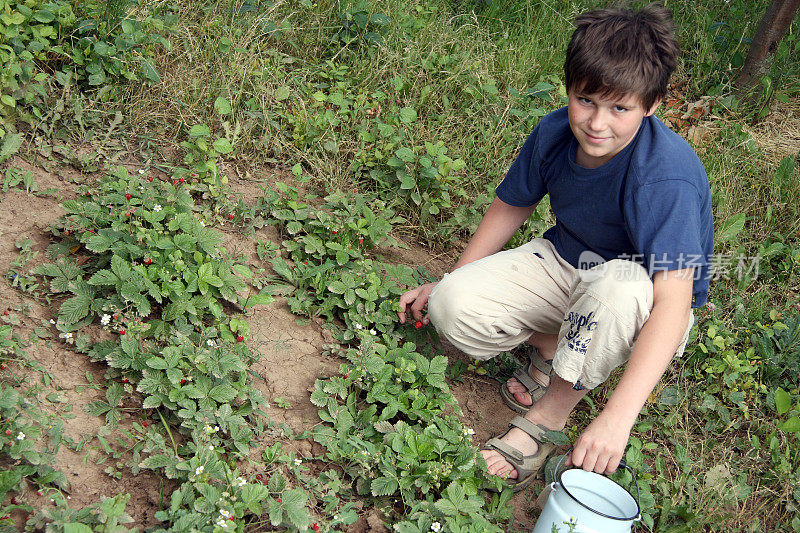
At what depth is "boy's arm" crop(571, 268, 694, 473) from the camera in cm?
202

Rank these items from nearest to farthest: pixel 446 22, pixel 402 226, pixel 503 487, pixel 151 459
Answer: pixel 151 459
pixel 503 487
pixel 402 226
pixel 446 22

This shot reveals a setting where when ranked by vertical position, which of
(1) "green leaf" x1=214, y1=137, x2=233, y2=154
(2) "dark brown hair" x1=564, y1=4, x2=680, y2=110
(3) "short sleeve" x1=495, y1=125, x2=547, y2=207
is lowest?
(1) "green leaf" x1=214, y1=137, x2=233, y2=154

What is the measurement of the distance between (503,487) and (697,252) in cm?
100

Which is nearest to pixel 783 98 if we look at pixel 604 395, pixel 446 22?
pixel 446 22

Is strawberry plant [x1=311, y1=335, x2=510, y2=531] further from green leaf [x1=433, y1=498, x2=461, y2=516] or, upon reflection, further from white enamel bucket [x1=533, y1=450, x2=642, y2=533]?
white enamel bucket [x1=533, y1=450, x2=642, y2=533]

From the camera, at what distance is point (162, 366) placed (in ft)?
7.29

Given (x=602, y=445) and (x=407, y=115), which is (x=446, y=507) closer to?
(x=602, y=445)

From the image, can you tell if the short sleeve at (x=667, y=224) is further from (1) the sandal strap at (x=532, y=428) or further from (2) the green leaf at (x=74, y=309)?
(2) the green leaf at (x=74, y=309)

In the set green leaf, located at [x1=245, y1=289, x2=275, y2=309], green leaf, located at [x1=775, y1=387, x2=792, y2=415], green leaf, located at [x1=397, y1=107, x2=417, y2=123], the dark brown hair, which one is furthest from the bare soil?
the dark brown hair

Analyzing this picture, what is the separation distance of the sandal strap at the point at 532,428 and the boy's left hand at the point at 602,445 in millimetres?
481

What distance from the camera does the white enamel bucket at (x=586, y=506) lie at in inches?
75.4

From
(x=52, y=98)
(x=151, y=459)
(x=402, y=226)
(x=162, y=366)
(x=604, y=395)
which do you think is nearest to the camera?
(x=151, y=459)

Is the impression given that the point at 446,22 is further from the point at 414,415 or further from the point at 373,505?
the point at 373,505

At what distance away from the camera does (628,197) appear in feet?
7.33
